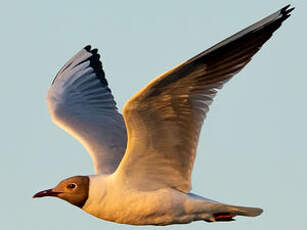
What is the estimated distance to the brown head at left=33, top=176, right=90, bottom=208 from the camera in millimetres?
9195

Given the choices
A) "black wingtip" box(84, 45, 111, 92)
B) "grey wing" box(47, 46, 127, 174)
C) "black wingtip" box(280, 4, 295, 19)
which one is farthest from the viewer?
"black wingtip" box(84, 45, 111, 92)

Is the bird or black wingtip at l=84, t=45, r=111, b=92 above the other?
black wingtip at l=84, t=45, r=111, b=92

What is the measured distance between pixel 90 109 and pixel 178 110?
12.5ft

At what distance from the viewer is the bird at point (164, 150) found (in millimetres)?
8000

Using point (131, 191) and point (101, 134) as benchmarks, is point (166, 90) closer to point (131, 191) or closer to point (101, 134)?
point (131, 191)

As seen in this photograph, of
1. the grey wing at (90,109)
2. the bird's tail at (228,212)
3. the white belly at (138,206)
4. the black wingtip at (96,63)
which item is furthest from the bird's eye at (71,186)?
the black wingtip at (96,63)

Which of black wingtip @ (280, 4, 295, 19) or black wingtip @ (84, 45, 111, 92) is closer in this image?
black wingtip @ (280, 4, 295, 19)

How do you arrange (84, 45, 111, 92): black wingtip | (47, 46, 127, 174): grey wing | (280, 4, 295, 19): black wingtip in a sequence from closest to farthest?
1. (280, 4, 295, 19): black wingtip
2. (47, 46, 127, 174): grey wing
3. (84, 45, 111, 92): black wingtip

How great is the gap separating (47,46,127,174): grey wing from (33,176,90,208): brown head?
84 centimetres

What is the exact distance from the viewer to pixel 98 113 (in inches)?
466

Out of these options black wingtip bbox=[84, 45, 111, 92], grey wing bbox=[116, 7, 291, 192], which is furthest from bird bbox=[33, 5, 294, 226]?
black wingtip bbox=[84, 45, 111, 92]

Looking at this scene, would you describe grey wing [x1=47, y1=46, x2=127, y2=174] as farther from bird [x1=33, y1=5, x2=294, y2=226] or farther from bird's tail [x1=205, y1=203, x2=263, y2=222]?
bird's tail [x1=205, y1=203, x2=263, y2=222]

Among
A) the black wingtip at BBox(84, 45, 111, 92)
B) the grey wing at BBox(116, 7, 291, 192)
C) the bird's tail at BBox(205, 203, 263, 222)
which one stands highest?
the black wingtip at BBox(84, 45, 111, 92)

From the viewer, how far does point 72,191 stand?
9.29 metres
